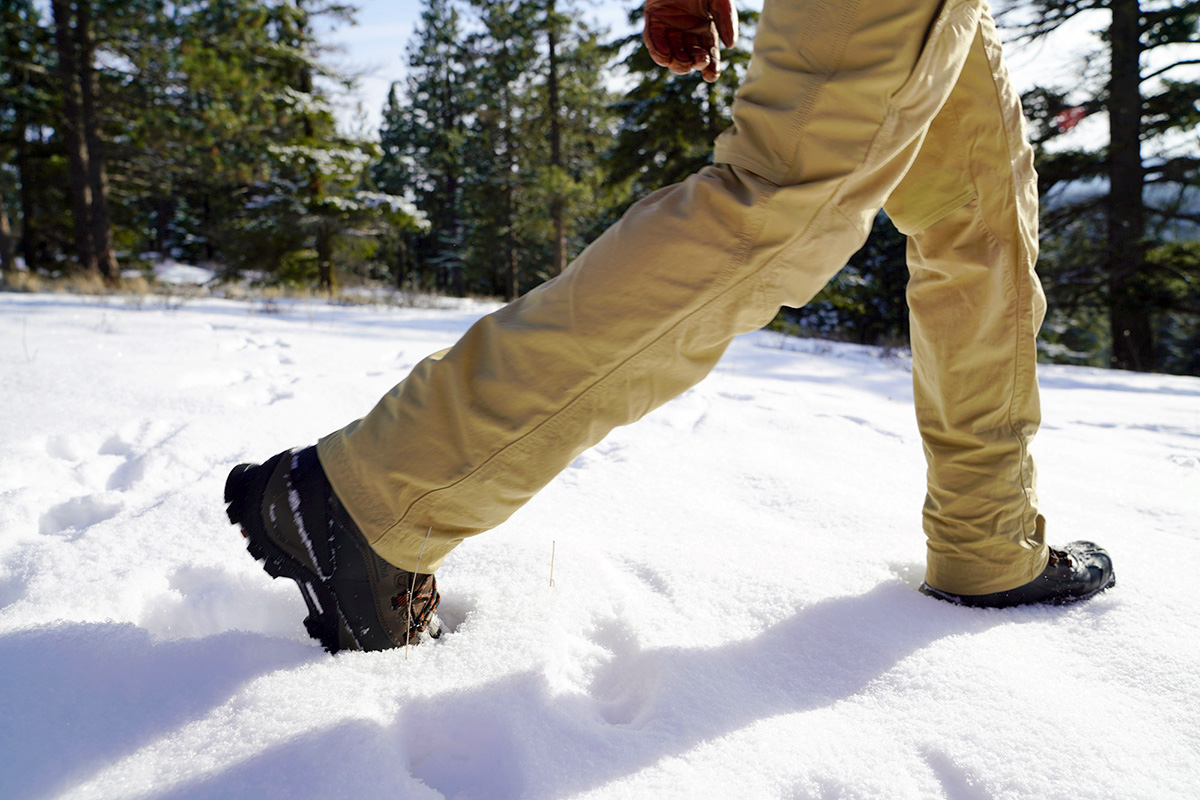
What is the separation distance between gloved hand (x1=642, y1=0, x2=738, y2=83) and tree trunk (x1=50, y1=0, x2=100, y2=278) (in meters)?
11.5

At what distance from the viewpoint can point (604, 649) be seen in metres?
0.90

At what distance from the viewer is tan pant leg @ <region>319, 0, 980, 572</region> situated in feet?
2.23

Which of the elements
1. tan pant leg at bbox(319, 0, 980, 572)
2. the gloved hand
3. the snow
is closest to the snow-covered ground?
tan pant leg at bbox(319, 0, 980, 572)

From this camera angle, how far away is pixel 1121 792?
0.64 meters

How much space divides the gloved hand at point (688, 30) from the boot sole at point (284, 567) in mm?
939

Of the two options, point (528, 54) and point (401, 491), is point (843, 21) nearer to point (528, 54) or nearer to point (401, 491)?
point (401, 491)

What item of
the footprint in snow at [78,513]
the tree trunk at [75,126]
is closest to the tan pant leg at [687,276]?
the footprint in snow at [78,513]

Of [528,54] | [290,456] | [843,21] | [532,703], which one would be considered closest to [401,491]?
[290,456]

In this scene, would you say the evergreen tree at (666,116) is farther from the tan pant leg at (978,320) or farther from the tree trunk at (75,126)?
the tan pant leg at (978,320)

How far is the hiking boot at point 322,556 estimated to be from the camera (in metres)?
0.79

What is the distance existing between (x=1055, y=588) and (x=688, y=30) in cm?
115

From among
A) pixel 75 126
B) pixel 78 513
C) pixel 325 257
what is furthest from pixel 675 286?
pixel 325 257

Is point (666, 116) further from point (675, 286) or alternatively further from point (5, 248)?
point (5, 248)

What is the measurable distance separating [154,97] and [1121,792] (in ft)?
40.2
